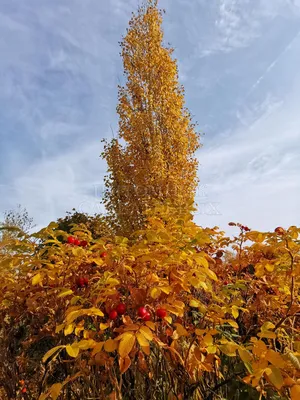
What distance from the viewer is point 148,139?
1143 centimetres

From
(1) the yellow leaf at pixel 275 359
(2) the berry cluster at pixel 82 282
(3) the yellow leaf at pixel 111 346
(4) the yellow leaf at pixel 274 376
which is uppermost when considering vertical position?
(2) the berry cluster at pixel 82 282

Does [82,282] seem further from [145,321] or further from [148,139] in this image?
[148,139]

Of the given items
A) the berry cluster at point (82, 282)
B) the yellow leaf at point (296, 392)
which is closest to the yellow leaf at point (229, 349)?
the yellow leaf at point (296, 392)

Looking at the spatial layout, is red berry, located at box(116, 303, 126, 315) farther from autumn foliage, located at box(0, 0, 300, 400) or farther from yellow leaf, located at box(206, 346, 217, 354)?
yellow leaf, located at box(206, 346, 217, 354)

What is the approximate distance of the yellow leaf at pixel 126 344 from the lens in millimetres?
1154

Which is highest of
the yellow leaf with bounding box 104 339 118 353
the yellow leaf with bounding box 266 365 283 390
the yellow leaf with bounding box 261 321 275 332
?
the yellow leaf with bounding box 104 339 118 353

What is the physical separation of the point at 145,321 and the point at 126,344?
0.22m

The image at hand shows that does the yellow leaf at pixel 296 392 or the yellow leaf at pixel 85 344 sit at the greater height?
the yellow leaf at pixel 85 344

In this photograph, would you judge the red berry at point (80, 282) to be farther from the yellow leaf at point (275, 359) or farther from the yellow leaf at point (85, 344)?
the yellow leaf at point (275, 359)

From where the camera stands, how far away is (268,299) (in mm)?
2307

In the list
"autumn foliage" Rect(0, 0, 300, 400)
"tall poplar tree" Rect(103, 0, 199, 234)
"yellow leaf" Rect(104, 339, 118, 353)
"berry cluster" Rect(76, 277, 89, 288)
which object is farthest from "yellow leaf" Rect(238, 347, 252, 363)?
"tall poplar tree" Rect(103, 0, 199, 234)

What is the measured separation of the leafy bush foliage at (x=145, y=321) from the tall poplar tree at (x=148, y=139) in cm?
810

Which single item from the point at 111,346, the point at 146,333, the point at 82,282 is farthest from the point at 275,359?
the point at 82,282

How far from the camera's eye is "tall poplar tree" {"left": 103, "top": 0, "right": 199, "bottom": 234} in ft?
35.4
